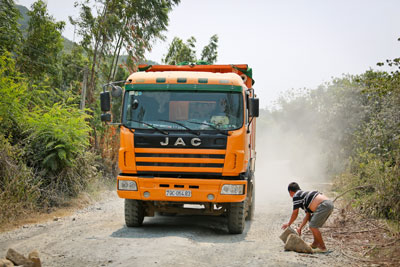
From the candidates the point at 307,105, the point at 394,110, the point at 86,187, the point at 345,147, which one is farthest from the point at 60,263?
the point at 307,105

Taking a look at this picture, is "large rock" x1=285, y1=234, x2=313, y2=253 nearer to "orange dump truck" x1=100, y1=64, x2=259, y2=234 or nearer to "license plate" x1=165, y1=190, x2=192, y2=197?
"orange dump truck" x1=100, y1=64, x2=259, y2=234

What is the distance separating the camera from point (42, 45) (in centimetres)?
2673

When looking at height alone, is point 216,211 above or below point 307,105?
below

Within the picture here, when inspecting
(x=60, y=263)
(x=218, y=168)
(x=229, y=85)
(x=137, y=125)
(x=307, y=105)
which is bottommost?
(x=60, y=263)

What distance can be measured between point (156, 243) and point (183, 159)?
1623 mm

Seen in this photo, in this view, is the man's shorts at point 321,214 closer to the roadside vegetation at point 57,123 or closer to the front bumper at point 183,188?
the front bumper at point 183,188

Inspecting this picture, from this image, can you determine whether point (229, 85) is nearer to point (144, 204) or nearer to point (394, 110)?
point (144, 204)

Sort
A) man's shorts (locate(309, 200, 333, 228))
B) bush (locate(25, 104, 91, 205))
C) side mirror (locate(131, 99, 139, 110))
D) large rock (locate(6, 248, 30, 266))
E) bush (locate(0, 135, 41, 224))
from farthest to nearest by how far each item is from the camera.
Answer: bush (locate(25, 104, 91, 205)) → bush (locate(0, 135, 41, 224)) → side mirror (locate(131, 99, 139, 110)) → man's shorts (locate(309, 200, 333, 228)) → large rock (locate(6, 248, 30, 266))

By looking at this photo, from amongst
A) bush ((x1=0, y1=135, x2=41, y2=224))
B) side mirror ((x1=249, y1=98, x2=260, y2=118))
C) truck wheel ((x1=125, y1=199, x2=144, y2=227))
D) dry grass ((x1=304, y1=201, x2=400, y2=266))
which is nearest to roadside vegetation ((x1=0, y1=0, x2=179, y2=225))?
bush ((x1=0, y1=135, x2=41, y2=224))

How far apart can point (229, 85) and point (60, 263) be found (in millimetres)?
4323

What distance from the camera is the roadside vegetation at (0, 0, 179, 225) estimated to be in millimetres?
10758

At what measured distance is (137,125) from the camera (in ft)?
27.5

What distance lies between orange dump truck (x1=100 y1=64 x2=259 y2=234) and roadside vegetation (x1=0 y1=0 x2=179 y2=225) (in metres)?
3.41

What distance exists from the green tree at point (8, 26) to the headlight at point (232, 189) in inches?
683
